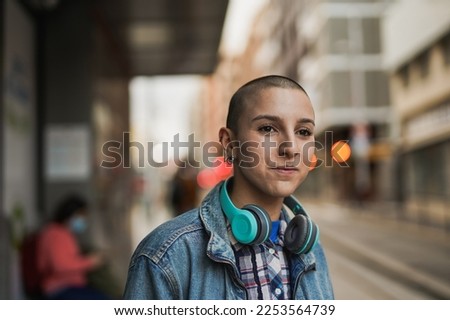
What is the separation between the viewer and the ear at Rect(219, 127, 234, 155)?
1.70 meters

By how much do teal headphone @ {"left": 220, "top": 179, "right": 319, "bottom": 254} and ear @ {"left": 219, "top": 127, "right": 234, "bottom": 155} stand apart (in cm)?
11

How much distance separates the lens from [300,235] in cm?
159

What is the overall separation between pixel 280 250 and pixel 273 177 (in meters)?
0.20

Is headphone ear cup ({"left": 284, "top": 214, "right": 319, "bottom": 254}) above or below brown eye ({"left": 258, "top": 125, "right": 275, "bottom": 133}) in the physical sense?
below

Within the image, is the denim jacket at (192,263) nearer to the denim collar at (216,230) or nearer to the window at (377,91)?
the denim collar at (216,230)

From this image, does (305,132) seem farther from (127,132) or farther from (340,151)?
(127,132)

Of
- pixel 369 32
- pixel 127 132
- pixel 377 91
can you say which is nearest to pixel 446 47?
pixel 369 32

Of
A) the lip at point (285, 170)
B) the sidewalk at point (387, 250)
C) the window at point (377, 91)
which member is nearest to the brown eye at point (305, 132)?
the lip at point (285, 170)

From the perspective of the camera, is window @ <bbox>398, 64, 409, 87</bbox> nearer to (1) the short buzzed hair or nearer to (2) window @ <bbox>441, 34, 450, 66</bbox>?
(2) window @ <bbox>441, 34, 450, 66</bbox>

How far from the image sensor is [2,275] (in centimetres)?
385

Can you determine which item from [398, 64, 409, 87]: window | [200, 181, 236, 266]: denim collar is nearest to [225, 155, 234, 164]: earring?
[200, 181, 236, 266]: denim collar

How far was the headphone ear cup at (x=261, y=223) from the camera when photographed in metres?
1.54

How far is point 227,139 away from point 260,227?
0.30 m

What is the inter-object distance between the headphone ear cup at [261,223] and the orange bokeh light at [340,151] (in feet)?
2.23
